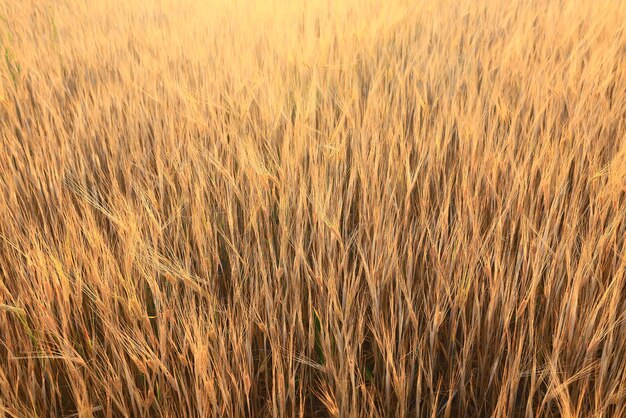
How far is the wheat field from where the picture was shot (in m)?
0.53

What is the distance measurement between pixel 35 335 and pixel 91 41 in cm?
147

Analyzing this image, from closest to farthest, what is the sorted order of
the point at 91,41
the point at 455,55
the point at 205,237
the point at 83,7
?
the point at 205,237, the point at 455,55, the point at 91,41, the point at 83,7

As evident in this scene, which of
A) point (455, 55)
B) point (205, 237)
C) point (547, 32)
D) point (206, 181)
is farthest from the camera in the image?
point (547, 32)

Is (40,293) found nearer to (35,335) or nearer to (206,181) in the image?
(35,335)

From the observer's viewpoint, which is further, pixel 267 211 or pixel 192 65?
pixel 192 65

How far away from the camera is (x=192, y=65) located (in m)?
1.42

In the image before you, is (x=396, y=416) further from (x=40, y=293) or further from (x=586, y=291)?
(x=40, y=293)

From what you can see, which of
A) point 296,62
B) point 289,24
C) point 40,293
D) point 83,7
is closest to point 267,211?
point 40,293

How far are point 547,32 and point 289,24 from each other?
0.97 metres

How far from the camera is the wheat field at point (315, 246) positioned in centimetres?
53

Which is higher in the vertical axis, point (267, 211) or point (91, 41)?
point (91, 41)

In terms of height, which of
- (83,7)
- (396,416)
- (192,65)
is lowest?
(396,416)

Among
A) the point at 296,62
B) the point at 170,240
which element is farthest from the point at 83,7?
Result: the point at 170,240

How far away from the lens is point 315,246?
2.24ft
